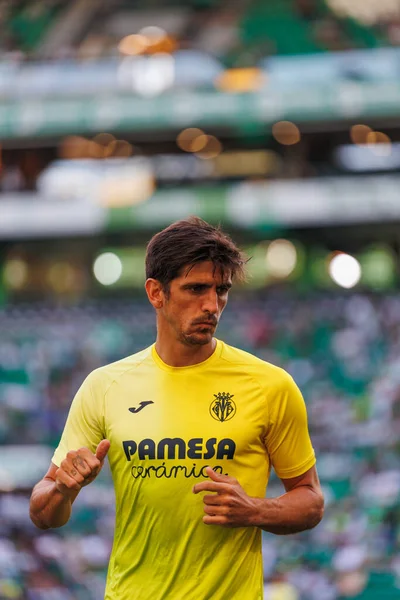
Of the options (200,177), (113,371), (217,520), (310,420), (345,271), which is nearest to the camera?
(217,520)

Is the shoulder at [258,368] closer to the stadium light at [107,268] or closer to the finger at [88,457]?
the finger at [88,457]

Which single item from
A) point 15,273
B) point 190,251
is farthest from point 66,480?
point 15,273

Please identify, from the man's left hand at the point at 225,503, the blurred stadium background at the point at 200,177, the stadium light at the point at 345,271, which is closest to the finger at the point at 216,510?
the man's left hand at the point at 225,503

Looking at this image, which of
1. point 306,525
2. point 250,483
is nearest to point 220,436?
point 250,483

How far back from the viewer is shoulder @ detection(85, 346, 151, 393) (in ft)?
11.6

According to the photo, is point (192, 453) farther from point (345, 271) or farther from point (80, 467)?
point (345, 271)

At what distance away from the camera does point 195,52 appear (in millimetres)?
21859

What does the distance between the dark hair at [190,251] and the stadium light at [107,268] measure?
17.9 metres

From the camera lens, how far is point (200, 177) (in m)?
21.9

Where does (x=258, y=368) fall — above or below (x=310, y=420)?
above

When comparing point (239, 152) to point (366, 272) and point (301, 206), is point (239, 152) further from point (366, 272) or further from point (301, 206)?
point (366, 272)

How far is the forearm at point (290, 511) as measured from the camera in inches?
124

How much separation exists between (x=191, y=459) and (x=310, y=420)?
41.3ft

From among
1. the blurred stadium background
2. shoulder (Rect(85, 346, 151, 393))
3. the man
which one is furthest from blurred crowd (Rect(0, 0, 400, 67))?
the man
